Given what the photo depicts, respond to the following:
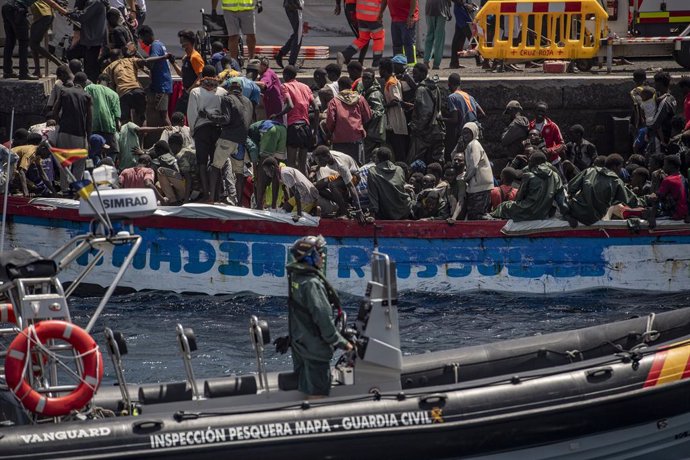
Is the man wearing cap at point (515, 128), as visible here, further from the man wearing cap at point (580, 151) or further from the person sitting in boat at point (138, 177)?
the person sitting in boat at point (138, 177)

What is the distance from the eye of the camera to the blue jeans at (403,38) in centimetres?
1927

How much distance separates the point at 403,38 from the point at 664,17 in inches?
189

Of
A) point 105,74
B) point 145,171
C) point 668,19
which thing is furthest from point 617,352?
point 668,19

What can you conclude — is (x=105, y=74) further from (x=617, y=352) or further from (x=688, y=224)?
(x=617, y=352)

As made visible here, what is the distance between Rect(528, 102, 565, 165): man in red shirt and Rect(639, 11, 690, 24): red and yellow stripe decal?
510 cm

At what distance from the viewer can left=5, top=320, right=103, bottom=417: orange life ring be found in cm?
969

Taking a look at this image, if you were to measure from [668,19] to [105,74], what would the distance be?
9109 millimetres

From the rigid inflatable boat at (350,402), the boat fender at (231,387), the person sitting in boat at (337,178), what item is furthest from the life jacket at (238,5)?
the boat fender at (231,387)

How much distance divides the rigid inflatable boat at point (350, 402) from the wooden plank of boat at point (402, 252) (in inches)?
161

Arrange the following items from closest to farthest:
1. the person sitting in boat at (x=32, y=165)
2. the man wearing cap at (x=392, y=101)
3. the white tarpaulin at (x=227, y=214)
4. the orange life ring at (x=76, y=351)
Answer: the orange life ring at (x=76, y=351) < the white tarpaulin at (x=227, y=214) < the person sitting in boat at (x=32, y=165) < the man wearing cap at (x=392, y=101)

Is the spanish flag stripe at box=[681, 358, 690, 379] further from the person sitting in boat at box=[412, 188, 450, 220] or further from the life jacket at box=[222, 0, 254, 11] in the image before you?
the life jacket at box=[222, 0, 254, 11]

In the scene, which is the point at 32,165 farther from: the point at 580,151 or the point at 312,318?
the point at 312,318

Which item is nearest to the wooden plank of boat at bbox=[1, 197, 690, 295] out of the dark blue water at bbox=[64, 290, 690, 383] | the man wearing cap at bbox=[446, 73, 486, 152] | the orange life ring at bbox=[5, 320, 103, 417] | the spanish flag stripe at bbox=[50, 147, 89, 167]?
the dark blue water at bbox=[64, 290, 690, 383]

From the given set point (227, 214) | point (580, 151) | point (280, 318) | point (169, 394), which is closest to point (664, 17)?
point (580, 151)
